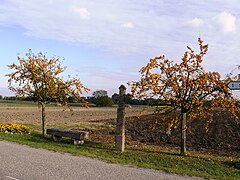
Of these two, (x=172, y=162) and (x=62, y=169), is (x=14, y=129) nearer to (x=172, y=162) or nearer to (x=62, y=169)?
(x=62, y=169)

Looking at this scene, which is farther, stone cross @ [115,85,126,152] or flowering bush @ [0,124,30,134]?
flowering bush @ [0,124,30,134]

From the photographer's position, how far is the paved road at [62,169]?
803 cm

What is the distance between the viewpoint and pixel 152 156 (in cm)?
1169

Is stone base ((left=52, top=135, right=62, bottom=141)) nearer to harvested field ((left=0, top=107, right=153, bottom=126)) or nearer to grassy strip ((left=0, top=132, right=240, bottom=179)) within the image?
grassy strip ((left=0, top=132, right=240, bottom=179))

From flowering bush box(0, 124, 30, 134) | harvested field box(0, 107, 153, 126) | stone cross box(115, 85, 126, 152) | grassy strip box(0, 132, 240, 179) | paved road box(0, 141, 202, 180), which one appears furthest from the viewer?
harvested field box(0, 107, 153, 126)

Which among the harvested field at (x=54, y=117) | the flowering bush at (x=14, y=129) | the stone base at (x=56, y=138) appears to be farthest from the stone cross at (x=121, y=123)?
the harvested field at (x=54, y=117)

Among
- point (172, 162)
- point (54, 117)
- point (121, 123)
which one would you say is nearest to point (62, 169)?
point (172, 162)

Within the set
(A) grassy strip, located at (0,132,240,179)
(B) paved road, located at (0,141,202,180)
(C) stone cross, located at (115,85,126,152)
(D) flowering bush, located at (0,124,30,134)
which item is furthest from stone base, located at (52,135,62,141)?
(B) paved road, located at (0,141,202,180)

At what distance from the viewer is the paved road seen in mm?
8031

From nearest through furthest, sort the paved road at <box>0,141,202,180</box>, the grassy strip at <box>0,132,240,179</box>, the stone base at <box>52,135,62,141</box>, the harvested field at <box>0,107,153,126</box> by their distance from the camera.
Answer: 1. the paved road at <box>0,141,202,180</box>
2. the grassy strip at <box>0,132,240,179</box>
3. the stone base at <box>52,135,62,141</box>
4. the harvested field at <box>0,107,153,126</box>

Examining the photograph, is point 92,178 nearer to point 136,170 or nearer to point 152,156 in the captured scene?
point 136,170

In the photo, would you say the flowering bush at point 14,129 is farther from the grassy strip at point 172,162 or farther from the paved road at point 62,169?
the paved road at point 62,169

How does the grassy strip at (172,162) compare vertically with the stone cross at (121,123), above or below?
below

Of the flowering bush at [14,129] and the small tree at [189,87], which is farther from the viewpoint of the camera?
the flowering bush at [14,129]
